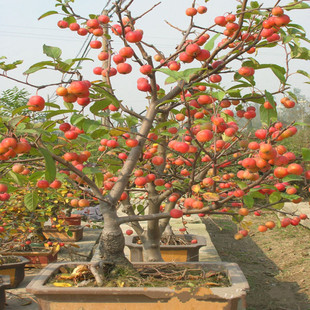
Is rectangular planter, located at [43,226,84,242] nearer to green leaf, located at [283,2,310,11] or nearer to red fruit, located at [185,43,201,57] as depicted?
red fruit, located at [185,43,201,57]

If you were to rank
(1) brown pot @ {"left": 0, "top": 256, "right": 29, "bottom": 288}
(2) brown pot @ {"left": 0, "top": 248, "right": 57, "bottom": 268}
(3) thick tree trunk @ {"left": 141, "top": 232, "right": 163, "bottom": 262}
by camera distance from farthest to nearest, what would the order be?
(2) brown pot @ {"left": 0, "top": 248, "right": 57, "bottom": 268}, (1) brown pot @ {"left": 0, "top": 256, "right": 29, "bottom": 288}, (3) thick tree trunk @ {"left": 141, "top": 232, "right": 163, "bottom": 262}

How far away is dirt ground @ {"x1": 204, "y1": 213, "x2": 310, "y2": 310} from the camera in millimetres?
3088

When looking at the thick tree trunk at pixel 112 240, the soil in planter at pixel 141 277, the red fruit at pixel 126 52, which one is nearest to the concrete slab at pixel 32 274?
the soil in planter at pixel 141 277

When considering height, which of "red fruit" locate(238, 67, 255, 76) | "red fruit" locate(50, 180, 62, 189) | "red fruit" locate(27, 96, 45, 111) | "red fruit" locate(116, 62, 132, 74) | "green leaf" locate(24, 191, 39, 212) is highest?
"red fruit" locate(116, 62, 132, 74)

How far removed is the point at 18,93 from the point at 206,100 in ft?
18.3

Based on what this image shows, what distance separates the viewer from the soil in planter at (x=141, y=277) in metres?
1.53

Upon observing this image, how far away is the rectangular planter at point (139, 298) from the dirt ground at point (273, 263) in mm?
843

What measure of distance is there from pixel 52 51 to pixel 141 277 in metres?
1.06

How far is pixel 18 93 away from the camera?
6.40m

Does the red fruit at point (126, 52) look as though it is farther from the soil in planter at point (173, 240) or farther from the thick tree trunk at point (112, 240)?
the soil in planter at point (173, 240)

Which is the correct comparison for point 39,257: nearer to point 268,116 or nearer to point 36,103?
point 36,103

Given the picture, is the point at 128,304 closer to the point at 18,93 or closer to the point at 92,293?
A: the point at 92,293

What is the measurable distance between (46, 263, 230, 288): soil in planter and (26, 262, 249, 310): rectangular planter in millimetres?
121

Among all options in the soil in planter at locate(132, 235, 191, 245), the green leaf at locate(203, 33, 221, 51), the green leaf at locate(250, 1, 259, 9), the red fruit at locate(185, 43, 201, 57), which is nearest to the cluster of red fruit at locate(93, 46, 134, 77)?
the red fruit at locate(185, 43, 201, 57)
